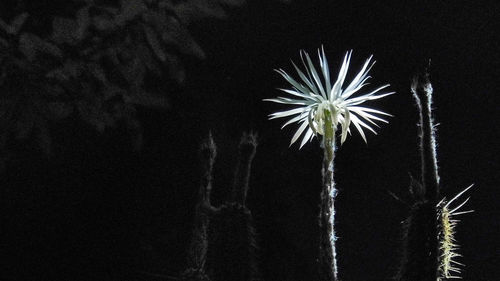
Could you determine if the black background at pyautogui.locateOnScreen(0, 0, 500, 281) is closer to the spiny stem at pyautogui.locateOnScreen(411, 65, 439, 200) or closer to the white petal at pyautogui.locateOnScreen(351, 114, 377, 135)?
the white petal at pyautogui.locateOnScreen(351, 114, 377, 135)

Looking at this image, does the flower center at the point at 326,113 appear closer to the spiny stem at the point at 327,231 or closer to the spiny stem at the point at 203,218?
the spiny stem at the point at 327,231

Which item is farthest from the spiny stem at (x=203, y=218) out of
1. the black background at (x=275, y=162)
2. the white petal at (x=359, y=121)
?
the white petal at (x=359, y=121)

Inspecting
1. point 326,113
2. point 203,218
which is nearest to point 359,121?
point 326,113

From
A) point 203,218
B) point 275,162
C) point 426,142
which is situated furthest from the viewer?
point 275,162

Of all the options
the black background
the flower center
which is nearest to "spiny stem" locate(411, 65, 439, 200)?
the flower center

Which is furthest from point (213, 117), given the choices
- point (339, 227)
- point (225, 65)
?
point (339, 227)

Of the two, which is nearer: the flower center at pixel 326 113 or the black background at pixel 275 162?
the flower center at pixel 326 113

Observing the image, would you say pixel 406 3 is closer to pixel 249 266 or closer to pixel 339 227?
pixel 339 227

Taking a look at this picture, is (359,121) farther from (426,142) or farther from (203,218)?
(203,218)
